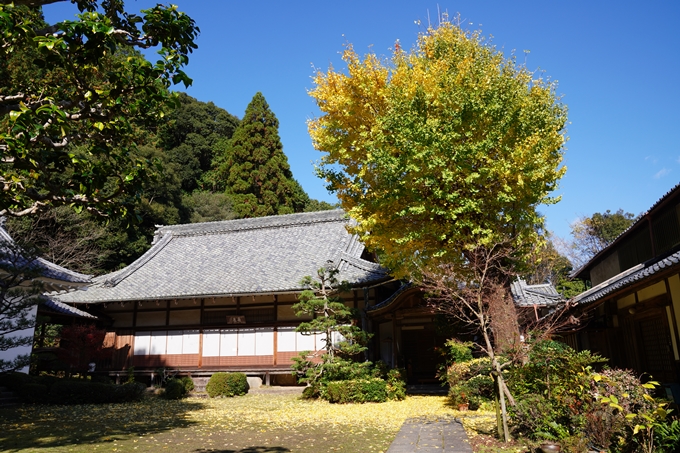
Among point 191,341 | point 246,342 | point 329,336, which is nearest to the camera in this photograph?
point 329,336

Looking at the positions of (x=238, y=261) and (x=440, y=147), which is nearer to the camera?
(x=440, y=147)

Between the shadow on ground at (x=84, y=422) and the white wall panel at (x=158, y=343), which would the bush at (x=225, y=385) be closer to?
the shadow on ground at (x=84, y=422)

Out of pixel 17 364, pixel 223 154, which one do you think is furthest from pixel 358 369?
pixel 223 154

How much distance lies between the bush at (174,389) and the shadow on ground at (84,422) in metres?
1.30

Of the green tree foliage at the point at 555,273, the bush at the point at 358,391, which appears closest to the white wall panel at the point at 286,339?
the bush at the point at 358,391

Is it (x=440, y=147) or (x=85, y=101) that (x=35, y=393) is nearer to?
(x=85, y=101)

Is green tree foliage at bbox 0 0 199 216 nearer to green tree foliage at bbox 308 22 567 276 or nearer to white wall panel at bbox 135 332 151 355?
green tree foliage at bbox 308 22 567 276

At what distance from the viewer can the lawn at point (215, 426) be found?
880 cm

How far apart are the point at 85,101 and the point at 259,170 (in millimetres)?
35849

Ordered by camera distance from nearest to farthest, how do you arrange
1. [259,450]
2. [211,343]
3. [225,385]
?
1. [259,450]
2. [225,385]
3. [211,343]

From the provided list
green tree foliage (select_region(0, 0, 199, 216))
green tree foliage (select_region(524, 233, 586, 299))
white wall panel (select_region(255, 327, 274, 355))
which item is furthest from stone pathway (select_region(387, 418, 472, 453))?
green tree foliage (select_region(524, 233, 586, 299))

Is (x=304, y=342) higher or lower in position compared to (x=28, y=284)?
lower

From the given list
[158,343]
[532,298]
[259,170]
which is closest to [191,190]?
[259,170]

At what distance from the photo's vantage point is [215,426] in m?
11.4
